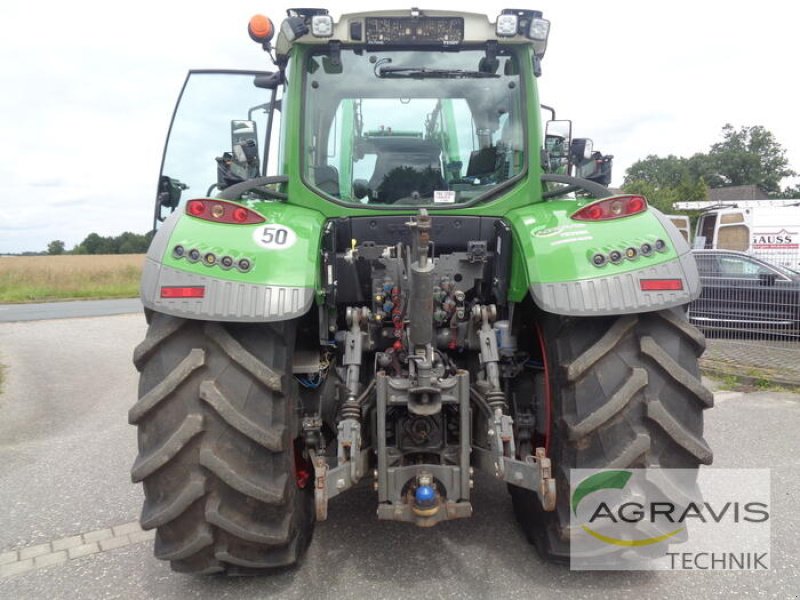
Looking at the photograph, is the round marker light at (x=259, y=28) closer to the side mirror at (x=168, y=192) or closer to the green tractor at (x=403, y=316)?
the green tractor at (x=403, y=316)

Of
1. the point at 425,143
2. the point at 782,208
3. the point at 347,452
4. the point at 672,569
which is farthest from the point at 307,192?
the point at 782,208

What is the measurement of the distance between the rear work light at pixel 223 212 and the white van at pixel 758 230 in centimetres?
1387

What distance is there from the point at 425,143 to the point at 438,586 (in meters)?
2.28

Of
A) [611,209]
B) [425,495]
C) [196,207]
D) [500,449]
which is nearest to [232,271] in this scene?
[196,207]

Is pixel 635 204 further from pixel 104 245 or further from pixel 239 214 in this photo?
pixel 104 245

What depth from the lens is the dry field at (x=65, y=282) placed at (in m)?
23.9

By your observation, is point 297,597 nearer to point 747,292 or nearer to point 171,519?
point 171,519

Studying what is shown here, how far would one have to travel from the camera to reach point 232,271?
90.8 inches

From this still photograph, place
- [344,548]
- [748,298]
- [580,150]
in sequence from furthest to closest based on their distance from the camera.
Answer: [748,298] < [580,150] < [344,548]

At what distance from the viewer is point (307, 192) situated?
3.08 m

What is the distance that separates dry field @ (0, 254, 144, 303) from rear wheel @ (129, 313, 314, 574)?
24134mm

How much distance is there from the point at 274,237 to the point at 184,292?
46 cm

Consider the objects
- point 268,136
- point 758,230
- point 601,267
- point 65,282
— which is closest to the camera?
point 601,267

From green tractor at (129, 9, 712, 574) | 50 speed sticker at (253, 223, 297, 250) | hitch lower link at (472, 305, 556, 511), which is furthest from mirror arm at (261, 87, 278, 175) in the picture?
hitch lower link at (472, 305, 556, 511)
